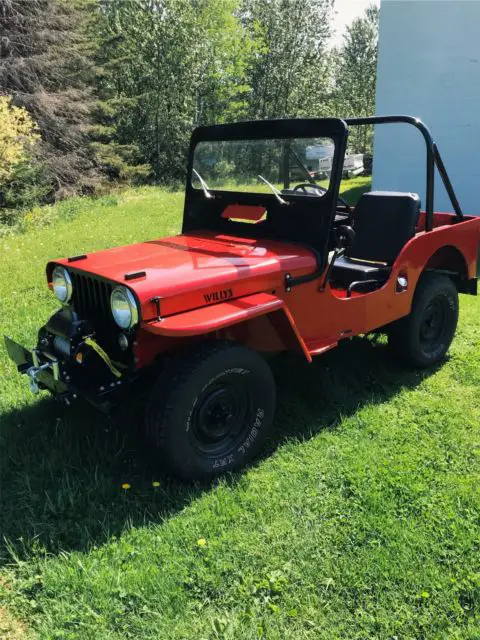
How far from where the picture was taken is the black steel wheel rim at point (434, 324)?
421 cm

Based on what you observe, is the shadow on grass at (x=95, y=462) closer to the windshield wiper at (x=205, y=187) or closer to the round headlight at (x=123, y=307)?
the round headlight at (x=123, y=307)

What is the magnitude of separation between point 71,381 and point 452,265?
3224 mm

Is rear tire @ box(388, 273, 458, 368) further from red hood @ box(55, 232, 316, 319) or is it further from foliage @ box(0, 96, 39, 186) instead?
foliage @ box(0, 96, 39, 186)

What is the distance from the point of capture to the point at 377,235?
14.1 feet

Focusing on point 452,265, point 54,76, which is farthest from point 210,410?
point 54,76

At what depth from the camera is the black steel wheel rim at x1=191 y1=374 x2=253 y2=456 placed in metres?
2.77

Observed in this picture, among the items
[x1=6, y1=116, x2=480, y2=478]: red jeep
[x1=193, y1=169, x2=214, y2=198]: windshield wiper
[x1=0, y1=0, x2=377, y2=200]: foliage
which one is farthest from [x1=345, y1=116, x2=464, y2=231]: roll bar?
[x1=0, y1=0, x2=377, y2=200]: foliage

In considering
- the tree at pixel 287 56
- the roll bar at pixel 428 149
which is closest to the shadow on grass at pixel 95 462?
the roll bar at pixel 428 149

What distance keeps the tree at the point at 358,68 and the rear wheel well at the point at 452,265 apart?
28892mm

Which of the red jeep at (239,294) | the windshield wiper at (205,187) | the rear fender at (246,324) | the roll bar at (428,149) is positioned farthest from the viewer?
the windshield wiper at (205,187)

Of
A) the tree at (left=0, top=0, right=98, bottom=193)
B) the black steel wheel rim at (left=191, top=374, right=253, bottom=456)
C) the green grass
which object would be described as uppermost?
the tree at (left=0, top=0, right=98, bottom=193)

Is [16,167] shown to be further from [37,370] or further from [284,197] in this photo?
[37,370]

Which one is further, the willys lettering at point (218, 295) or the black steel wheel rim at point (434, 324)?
the black steel wheel rim at point (434, 324)

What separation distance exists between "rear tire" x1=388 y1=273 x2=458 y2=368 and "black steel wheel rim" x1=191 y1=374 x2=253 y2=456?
1622mm
